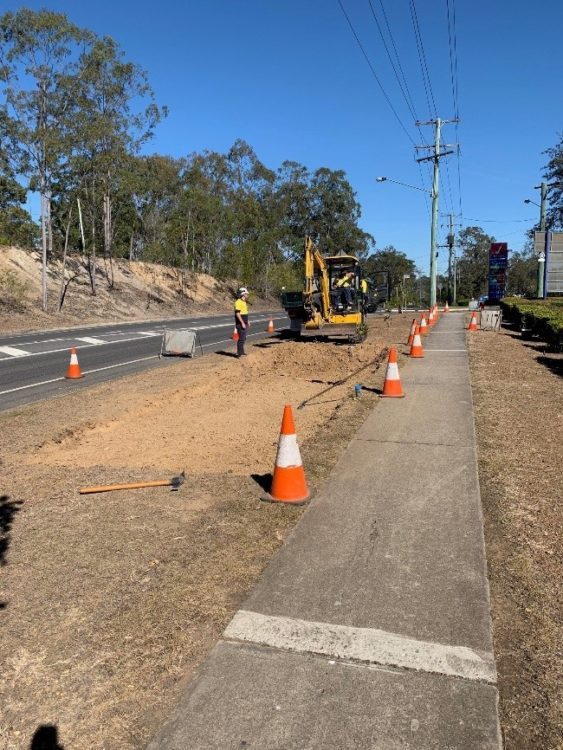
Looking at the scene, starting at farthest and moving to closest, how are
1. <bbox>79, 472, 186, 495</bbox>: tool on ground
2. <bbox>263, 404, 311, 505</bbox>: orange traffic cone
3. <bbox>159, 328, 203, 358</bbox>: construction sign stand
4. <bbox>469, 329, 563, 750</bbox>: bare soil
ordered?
<bbox>159, 328, 203, 358</bbox>: construction sign stand, <bbox>79, 472, 186, 495</bbox>: tool on ground, <bbox>263, 404, 311, 505</bbox>: orange traffic cone, <bbox>469, 329, 563, 750</bbox>: bare soil

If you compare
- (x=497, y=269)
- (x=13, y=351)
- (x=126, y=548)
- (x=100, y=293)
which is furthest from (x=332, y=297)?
(x=497, y=269)

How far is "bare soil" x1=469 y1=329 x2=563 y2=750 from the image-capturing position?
239cm

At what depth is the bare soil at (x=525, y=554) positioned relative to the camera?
94.2 inches

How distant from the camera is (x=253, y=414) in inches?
325

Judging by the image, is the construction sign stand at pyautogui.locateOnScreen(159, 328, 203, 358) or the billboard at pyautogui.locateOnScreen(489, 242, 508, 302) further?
the billboard at pyautogui.locateOnScreen(489, 242, 508, 302)

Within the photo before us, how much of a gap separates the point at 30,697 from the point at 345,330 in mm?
15176

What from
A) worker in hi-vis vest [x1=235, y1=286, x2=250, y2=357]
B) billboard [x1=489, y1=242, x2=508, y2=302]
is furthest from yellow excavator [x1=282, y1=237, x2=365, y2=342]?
billboard [x1=489, y1=242, x2=508, y2=302]

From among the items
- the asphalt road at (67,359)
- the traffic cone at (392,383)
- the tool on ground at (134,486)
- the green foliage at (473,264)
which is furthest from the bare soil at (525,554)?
the green foliage at (473,264)

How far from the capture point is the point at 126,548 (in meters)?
3.86

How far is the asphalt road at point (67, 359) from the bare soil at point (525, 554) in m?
7.75

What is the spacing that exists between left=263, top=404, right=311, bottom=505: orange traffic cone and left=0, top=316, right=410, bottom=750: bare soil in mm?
136

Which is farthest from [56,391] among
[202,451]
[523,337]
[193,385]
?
[523,337]

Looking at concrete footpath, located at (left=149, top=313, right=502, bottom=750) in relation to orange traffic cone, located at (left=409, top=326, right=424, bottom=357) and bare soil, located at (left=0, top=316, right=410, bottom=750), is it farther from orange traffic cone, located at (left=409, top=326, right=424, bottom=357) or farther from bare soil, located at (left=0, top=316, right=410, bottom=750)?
orange traffic cone, located at (left=409, top=326, right=424, bottom=357)

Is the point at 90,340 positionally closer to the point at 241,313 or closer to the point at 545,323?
the point at 241,313
